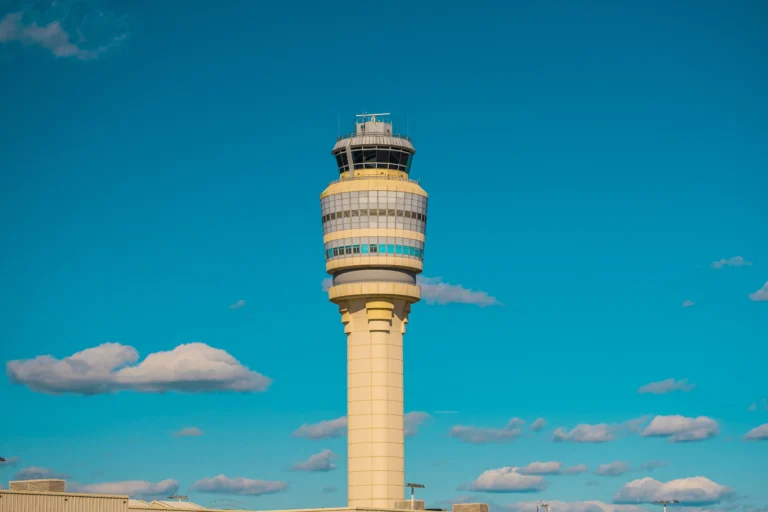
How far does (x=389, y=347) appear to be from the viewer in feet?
607

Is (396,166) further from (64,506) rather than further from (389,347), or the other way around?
(64,506)

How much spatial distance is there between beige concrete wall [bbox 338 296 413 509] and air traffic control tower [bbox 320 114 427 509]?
130mm

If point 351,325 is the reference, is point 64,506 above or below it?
below

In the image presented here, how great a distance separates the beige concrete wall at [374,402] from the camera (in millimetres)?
182875

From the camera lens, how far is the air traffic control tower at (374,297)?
602 feet

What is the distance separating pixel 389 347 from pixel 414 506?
2089 cm

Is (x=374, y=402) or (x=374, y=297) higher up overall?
(x=374, y=297)

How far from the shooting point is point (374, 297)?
184 metres

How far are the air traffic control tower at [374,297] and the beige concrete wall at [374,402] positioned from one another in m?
0.13

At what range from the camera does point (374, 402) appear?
183875 millimetres

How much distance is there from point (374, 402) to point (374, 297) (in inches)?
540

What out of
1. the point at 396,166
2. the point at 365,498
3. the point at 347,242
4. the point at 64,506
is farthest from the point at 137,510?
the point at 396,166

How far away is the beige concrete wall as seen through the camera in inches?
7200

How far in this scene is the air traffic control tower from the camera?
18350 cm
